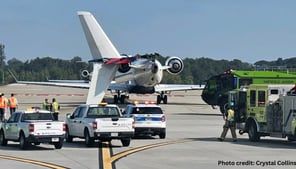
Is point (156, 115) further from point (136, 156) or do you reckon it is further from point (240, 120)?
point (136, 156)

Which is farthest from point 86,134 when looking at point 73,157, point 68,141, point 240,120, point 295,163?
point 295,163

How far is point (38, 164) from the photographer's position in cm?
2039

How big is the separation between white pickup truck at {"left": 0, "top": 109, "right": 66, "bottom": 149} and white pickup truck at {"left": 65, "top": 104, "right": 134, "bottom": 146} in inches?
49.1

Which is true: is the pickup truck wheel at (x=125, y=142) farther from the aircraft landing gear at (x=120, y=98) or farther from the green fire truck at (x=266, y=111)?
the aircraft landing gear at (x=120, y=98)

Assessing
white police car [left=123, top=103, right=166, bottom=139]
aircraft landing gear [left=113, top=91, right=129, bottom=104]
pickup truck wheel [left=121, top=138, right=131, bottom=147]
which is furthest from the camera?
aircraft landing gear [left=113, top=91, right=129, bottom=104]

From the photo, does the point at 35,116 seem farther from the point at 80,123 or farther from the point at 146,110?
the point at 146,110

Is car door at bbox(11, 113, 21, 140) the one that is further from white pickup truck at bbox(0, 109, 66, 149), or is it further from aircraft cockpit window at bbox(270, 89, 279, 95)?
aircraft cockpit window at bbox(270, 89, 279, 95)

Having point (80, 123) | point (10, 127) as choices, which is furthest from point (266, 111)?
point (10, 127)

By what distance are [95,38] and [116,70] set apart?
120 inches

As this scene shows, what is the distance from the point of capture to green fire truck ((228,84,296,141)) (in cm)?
2709

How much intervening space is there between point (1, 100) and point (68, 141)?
13305 mm

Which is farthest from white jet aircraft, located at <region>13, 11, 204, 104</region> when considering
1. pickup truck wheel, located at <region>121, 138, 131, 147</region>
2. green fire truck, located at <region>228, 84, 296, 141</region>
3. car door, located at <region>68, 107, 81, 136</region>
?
pickup truck wheel, located at <region>121, 138, 131, 147</region>

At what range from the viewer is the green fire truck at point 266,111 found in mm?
27094

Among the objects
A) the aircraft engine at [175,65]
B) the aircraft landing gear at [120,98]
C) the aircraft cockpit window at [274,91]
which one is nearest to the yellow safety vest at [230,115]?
the aircraft cockpit window at [274,91]
